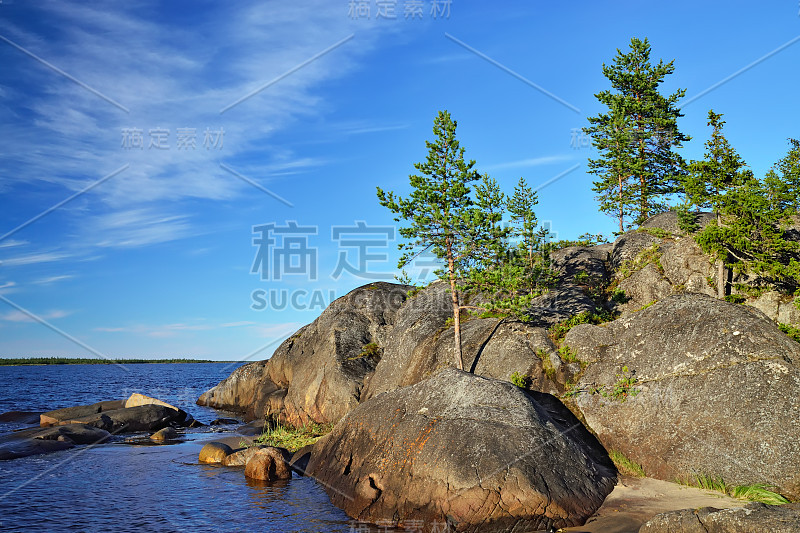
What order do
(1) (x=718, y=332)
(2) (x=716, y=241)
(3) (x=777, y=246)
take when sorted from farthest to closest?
(2) (x=716, y=241), (3) (x=777, y=246), (1) (x=718, y=332)

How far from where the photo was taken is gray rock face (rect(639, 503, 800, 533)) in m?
10.4

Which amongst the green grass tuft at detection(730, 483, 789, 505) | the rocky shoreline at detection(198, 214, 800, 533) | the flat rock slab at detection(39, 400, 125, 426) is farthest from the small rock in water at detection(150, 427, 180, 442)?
the green grass tuft at detection(730, 483, 789, 505)

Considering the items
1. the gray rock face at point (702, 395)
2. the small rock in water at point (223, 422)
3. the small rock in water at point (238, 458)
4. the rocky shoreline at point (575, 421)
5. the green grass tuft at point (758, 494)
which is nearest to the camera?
the green grass tuft at point (758, 494)

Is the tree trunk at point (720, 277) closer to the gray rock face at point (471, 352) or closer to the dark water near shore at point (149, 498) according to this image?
the gray rock face at point (471, 352)

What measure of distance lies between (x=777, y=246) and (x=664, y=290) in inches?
277

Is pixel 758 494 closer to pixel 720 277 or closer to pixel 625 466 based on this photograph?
pixel 625 466

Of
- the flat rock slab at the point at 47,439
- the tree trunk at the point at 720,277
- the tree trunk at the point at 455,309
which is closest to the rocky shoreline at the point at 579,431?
the flat rock slab at the point at 47,439

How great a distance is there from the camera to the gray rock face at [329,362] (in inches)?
1273

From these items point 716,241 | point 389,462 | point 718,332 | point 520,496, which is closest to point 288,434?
point 389,462

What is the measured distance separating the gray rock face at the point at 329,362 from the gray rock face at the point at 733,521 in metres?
21.5

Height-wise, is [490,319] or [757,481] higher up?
[490,319]

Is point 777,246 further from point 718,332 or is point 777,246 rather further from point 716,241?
point 718,332

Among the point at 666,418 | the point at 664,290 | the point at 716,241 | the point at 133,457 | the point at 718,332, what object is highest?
the point at 716,241

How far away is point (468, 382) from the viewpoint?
60.0 ft
